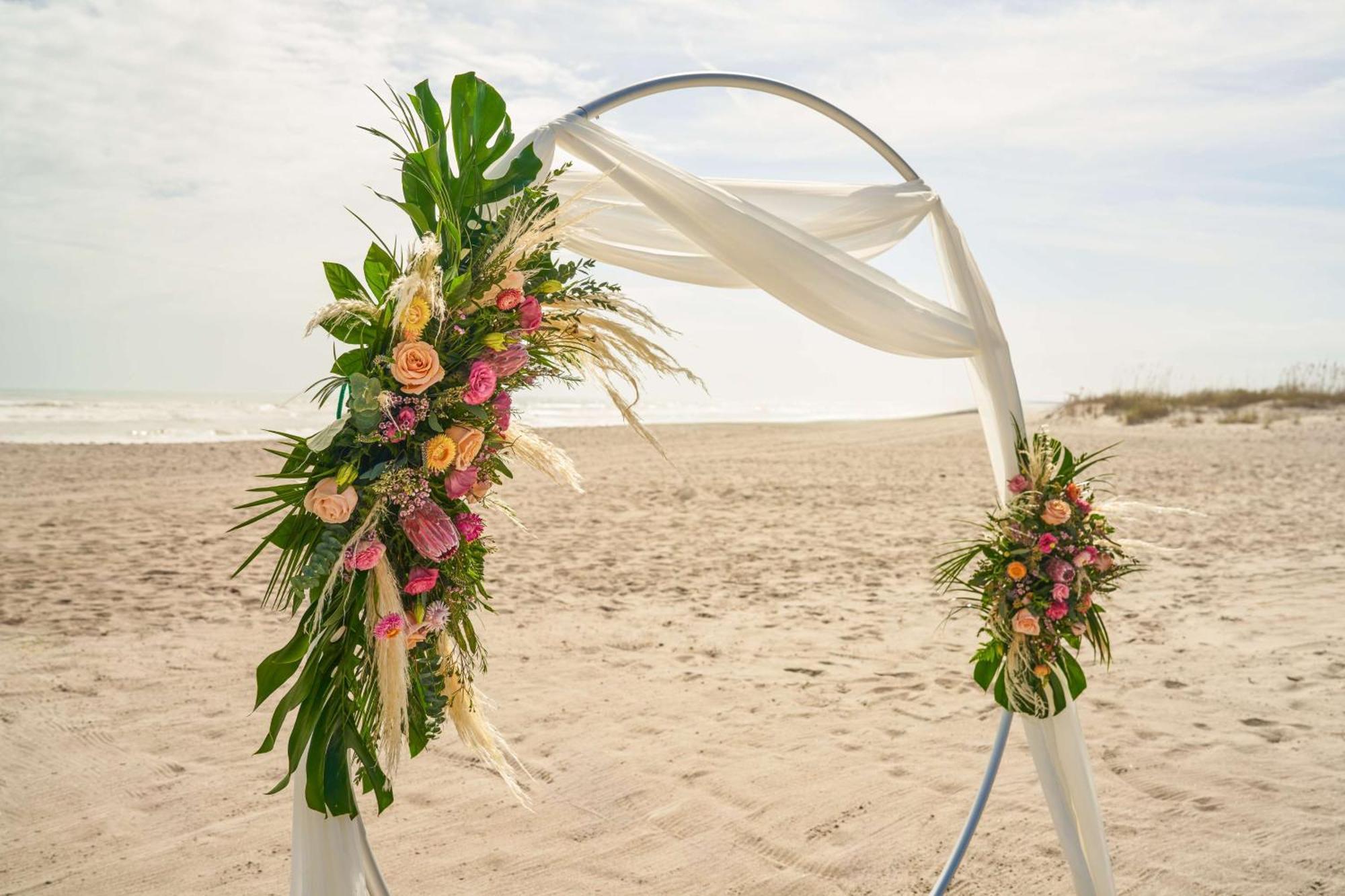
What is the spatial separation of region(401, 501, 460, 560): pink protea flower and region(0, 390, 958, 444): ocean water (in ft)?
27.7

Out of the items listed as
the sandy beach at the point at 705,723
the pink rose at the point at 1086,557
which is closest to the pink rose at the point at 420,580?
the sandy beach at the point at 705,723

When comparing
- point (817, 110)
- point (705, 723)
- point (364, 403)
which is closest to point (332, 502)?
point (364, 403)

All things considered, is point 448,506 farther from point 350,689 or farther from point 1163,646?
point 1163,646

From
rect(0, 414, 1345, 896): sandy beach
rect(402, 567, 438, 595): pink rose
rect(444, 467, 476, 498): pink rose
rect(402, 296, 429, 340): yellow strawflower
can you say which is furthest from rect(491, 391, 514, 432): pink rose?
rect(0, 414, 1345, 896): sandy beach

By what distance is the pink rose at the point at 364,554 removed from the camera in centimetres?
220

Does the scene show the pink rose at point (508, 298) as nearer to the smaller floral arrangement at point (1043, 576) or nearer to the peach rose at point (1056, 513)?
the smaller floral arrangement at point (1043, 576)

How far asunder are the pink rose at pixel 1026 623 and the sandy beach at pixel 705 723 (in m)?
0.56

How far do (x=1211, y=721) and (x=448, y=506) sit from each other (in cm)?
404

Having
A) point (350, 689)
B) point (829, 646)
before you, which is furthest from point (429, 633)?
point (829, 646)

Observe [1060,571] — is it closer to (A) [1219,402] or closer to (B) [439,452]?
(B) [439,452]

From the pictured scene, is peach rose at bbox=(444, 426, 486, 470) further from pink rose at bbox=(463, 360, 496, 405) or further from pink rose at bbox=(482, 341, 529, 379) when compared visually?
pink rose at bbox=(482, 341, 529, 379)

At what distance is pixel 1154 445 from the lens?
16625 millimetres

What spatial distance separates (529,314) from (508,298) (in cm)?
8

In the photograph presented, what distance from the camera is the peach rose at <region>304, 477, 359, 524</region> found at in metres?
2.19
